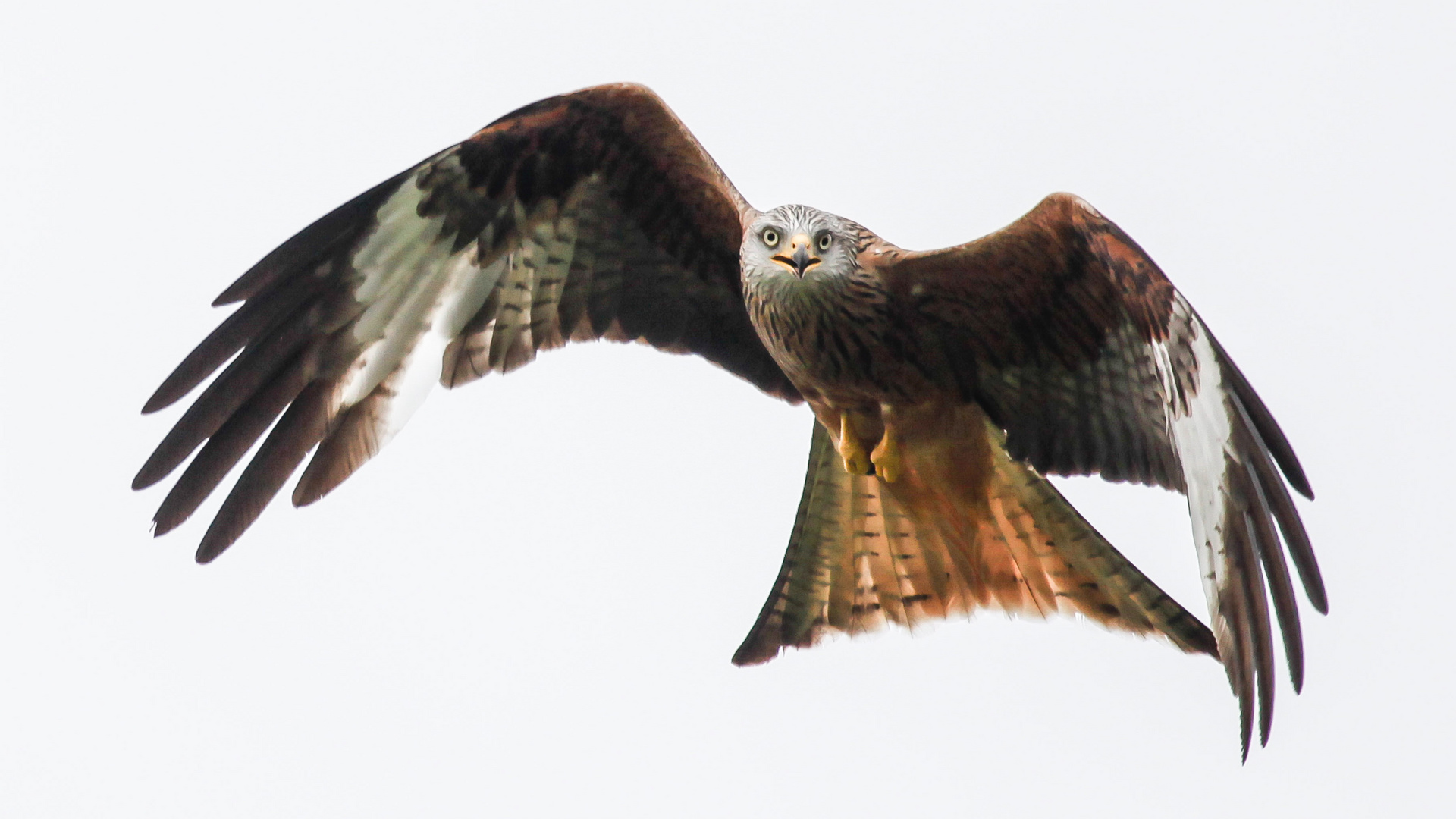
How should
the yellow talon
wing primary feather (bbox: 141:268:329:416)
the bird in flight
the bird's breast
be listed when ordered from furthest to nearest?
the yellow talon, wing primary feather (bbox: 141:268:329:416), the bird's breast, the bird in flight

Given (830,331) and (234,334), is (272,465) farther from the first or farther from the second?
(830,331)

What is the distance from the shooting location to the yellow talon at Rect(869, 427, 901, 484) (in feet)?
22.8

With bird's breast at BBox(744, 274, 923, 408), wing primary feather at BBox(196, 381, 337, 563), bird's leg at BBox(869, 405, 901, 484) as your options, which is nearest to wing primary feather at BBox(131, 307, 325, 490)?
wing primary feather at BBox(196, 381, 337, 563)

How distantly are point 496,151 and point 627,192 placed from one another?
0.52 m

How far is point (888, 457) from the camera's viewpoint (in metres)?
6.98

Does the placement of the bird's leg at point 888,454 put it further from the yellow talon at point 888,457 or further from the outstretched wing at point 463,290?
the outstretched wing at point 463,290

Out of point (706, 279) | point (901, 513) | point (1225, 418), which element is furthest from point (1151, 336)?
point (706, 279)

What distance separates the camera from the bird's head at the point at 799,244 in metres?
6.34

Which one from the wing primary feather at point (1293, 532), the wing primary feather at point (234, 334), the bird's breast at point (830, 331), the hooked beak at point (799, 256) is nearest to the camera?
the wing primary feather at point (1293, 532)

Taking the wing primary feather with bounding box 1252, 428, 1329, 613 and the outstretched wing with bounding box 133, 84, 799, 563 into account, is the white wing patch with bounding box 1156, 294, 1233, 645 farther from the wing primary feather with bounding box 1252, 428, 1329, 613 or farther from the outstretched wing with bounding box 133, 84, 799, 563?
the outstretched wing with bounding box 133, 84, 799, 563

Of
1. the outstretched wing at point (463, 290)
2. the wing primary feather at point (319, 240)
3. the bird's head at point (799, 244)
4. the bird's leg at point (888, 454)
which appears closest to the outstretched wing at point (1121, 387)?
the bird's head at point (799, 244)

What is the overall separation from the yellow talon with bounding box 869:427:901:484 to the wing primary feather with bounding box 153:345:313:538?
2.25 meters

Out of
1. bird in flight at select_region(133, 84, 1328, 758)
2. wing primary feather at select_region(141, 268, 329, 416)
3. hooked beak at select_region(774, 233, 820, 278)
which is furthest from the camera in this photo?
wing primary feather at select_region(141, 268, 329, 416)

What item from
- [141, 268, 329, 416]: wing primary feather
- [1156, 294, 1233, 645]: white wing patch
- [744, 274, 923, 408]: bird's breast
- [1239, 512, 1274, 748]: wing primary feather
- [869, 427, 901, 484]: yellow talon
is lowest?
[1239, 512, 1274, 748]: wing primary feather
